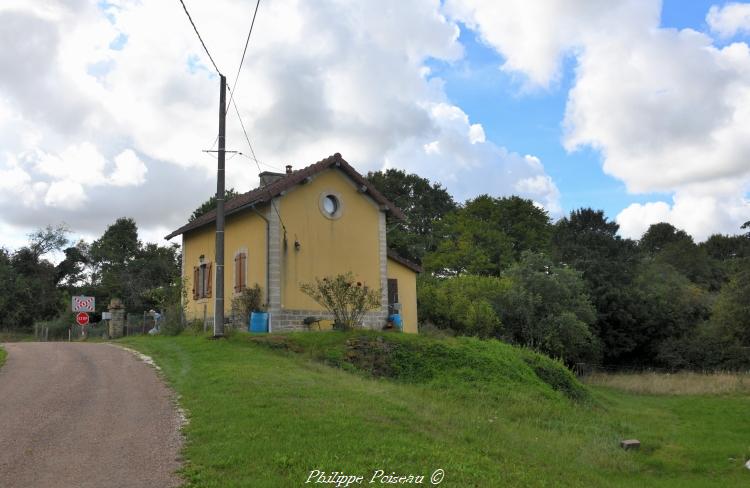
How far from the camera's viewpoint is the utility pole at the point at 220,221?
16.8 metres

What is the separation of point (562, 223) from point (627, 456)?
152ft

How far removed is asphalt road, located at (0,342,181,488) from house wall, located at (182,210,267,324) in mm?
7006

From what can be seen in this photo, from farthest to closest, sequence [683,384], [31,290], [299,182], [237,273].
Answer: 1. [31,290]
2. [683,384]
3. [237,273]
4. [299,182]

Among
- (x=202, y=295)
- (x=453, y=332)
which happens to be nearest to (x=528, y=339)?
(x=453, y=332)

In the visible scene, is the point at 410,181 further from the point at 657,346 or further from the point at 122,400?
the point at 122,400

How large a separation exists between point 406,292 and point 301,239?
7.34 metres

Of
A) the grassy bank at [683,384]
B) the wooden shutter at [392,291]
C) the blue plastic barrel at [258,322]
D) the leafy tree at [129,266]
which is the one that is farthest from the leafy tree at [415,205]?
the blue plastic barrel at [258,322]

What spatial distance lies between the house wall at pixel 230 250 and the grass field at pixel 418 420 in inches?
147

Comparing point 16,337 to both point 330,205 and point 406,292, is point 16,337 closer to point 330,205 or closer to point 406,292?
point 406,292

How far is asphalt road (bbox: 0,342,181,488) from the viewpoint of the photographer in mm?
6555

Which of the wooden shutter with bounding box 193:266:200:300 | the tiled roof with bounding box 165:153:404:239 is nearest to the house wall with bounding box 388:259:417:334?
the tiled roof with bounding box 165:153:404:239

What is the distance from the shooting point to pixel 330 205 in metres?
22.0

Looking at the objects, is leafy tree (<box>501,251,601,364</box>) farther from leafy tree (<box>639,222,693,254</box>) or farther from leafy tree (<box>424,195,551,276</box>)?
leafy tree (<box>639,222,693,254</box>)

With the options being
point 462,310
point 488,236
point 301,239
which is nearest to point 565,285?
point 462,310
